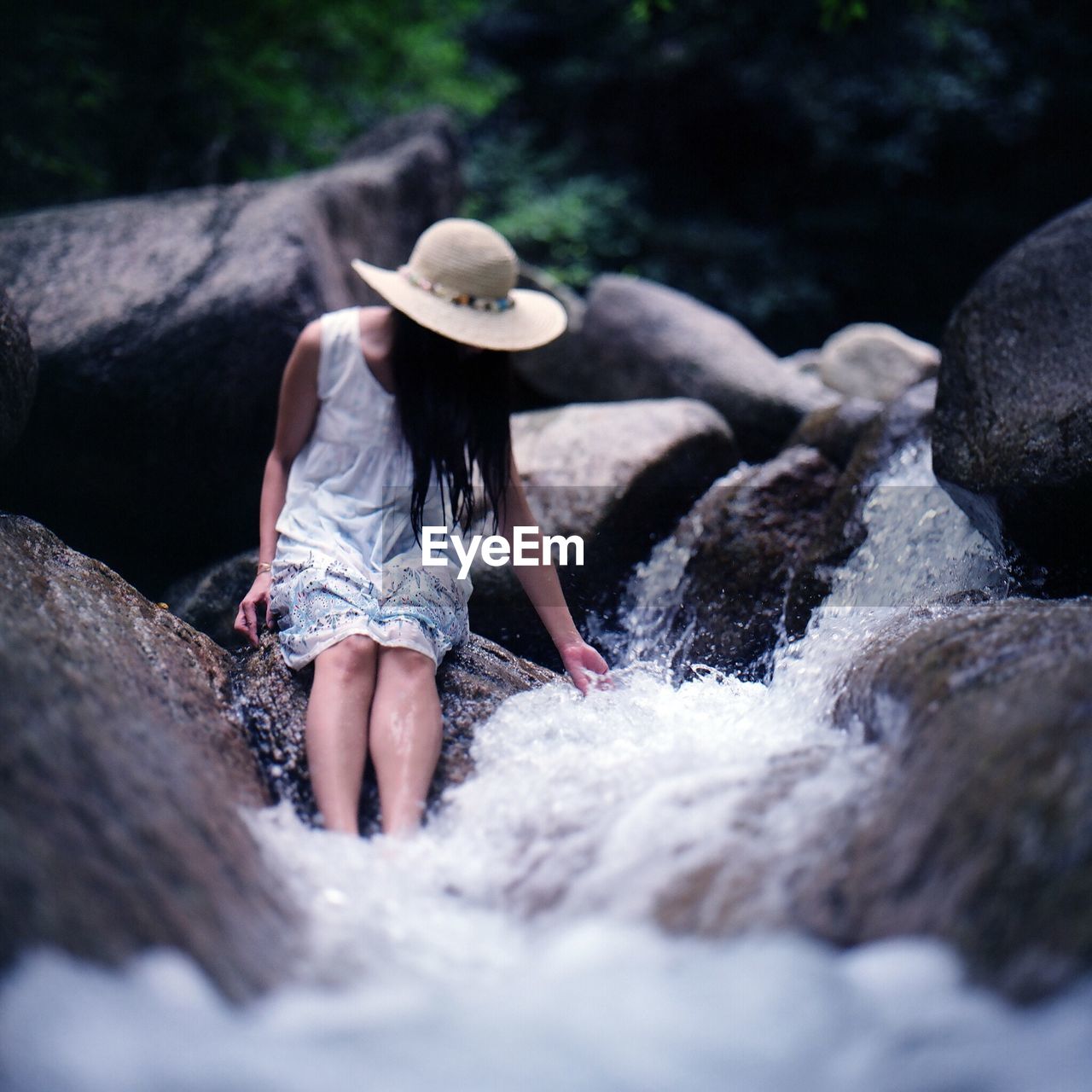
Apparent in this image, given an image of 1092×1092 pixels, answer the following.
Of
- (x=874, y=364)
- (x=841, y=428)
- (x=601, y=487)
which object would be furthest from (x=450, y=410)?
(x=874, y=364)

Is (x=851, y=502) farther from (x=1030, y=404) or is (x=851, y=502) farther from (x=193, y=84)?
(x=193, y=84)

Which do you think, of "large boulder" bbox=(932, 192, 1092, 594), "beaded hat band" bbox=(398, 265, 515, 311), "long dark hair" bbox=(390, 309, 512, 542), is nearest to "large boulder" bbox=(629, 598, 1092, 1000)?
"large boulder" bbox=(932, 192, 1092, 594)

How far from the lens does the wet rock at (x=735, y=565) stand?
3707 mm

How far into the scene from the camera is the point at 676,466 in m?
4.16

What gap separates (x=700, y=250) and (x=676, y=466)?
7465 mm

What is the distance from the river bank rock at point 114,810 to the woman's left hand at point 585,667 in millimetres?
896

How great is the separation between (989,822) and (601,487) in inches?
99.9

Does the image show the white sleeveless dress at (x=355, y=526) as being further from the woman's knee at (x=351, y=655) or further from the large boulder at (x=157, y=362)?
the large boulder at (x=157, y=362)

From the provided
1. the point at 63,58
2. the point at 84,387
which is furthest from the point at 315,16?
the point at 84,387

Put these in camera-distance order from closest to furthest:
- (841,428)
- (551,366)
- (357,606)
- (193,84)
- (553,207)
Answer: (357,606)
(841,428)
(551,366)
(193,84)
(553,207)

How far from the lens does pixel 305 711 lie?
2.57m

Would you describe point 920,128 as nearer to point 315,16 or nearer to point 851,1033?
point 315,16

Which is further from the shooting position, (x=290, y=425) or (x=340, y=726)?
(x=290, y=425)

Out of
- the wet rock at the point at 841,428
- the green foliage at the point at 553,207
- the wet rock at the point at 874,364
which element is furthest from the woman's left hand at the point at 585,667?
the green foliage at the point at 553,207
